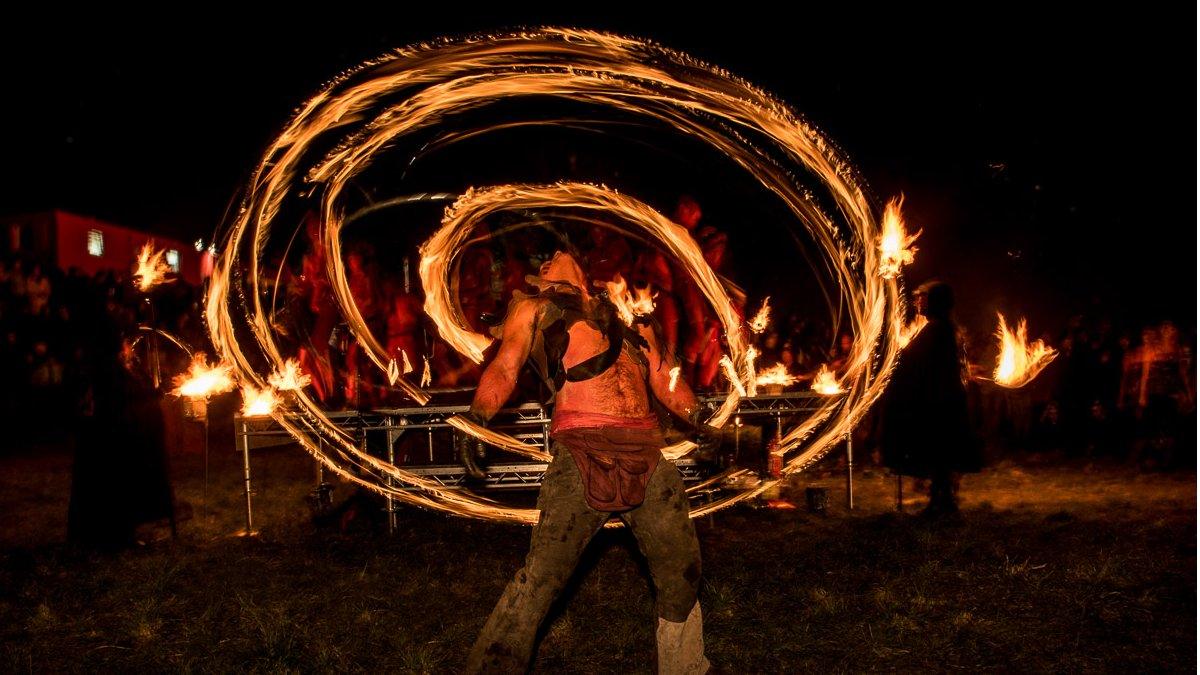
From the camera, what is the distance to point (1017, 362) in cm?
1218

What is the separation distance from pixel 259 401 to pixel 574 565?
4.79 metres

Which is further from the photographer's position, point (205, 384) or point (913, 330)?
point (913, 330)

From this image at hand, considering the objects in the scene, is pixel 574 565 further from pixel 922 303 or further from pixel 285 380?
pixel 922 303

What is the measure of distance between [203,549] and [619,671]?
4.74 meters

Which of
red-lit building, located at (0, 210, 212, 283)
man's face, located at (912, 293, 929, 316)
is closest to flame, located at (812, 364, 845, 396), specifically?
man's face, located at (912, 293, 929, 316)

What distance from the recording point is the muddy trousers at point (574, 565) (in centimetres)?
353

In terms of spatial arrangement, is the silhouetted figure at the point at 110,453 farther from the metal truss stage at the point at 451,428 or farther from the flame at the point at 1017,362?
the flame at the point at 1017,362

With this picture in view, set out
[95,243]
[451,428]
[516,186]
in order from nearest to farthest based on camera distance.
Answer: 1. [451,428]
2. [516,186]
3. [95,243]

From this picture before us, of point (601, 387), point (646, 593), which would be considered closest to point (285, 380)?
point (646, 593)

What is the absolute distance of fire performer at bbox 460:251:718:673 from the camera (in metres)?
3.57

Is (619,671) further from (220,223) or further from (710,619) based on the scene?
(220,223)

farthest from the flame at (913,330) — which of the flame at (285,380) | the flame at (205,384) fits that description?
the flame at (205,384)

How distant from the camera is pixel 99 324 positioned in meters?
7.03

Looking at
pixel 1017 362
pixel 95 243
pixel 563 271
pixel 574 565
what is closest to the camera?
pixel 574 565
